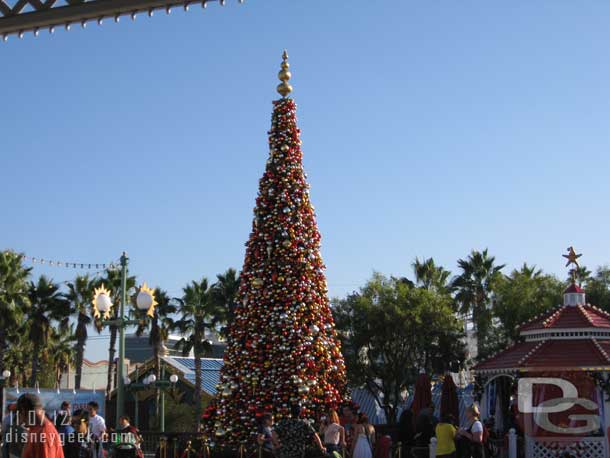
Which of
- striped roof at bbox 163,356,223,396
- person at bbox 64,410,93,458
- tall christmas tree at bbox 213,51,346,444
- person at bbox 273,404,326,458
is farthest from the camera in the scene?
striped roof at bbox 163,356,223,396

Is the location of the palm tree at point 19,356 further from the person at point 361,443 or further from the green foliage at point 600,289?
the person at point 361,443

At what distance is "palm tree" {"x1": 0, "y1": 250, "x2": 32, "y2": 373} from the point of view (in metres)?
42.1

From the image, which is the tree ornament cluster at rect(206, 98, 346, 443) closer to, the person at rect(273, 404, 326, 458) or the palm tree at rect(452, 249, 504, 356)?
the person at rect(273, 404, 326, 458)

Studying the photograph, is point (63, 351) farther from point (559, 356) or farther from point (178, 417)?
point (559, 356)

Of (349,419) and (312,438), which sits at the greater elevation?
(349,419)

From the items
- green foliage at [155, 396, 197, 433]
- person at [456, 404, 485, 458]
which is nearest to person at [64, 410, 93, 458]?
person at [456, 404, 485, 458]

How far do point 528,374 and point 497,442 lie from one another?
77.1 inches

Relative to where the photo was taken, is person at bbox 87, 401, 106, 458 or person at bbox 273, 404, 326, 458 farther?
person at bbox 87, 401, 106, 458

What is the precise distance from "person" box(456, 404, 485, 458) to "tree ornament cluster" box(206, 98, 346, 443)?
19.2 feet

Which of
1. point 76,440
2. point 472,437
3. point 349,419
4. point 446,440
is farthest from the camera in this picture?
point 349,419

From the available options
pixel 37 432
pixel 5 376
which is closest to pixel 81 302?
pixel 5 376

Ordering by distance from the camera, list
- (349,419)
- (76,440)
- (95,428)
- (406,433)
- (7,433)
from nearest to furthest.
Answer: (76,440) → (7,433) → (95,428) → (349,419) → (406,433)

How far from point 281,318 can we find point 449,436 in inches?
324

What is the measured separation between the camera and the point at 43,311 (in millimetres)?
44594
